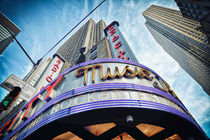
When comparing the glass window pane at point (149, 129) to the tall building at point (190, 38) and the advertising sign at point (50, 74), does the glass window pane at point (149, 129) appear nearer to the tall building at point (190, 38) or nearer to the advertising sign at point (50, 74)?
the advertising sign at point (50, 74)

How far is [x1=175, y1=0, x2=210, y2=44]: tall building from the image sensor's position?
1707 inches

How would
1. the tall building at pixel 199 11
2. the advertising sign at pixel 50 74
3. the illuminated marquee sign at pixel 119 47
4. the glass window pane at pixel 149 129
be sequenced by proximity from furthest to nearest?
1. the tall building at pixel 199 11
2. the advertising sign at pixel 50 74
3. the illuminated marquee sign at pixel 119 47
4. the glass window pane at pixel 149 129

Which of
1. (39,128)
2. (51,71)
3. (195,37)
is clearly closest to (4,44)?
(51,71)

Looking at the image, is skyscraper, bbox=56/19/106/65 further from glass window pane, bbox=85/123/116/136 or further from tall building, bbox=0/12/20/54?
tall building, bbox=0/12/20/54

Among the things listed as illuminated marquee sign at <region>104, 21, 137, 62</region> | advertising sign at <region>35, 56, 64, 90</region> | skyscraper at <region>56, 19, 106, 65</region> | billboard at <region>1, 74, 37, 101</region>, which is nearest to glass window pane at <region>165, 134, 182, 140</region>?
illuminated marquee sign at <region>104, 21, 137, 62</region>

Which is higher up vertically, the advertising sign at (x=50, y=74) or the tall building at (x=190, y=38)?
the tall building at (x=190, y=38)

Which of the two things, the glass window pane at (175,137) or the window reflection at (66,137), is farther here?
the glass window pane at (175,137)

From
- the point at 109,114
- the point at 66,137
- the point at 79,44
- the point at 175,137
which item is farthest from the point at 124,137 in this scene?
the point at 79,44

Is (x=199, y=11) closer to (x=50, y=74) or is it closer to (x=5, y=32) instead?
(x=50, y=74)

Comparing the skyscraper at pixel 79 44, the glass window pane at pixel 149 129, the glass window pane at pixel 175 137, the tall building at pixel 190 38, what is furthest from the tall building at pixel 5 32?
the tall building at pixel 190 38

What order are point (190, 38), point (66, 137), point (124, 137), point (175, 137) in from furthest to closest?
point (190, 38)
point (175, 137)
point (124, 137)
point (66, 137)

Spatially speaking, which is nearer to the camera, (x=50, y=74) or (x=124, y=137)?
(x=124, y=137)

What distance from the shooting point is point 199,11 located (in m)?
49.6

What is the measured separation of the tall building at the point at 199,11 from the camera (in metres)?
43.4
